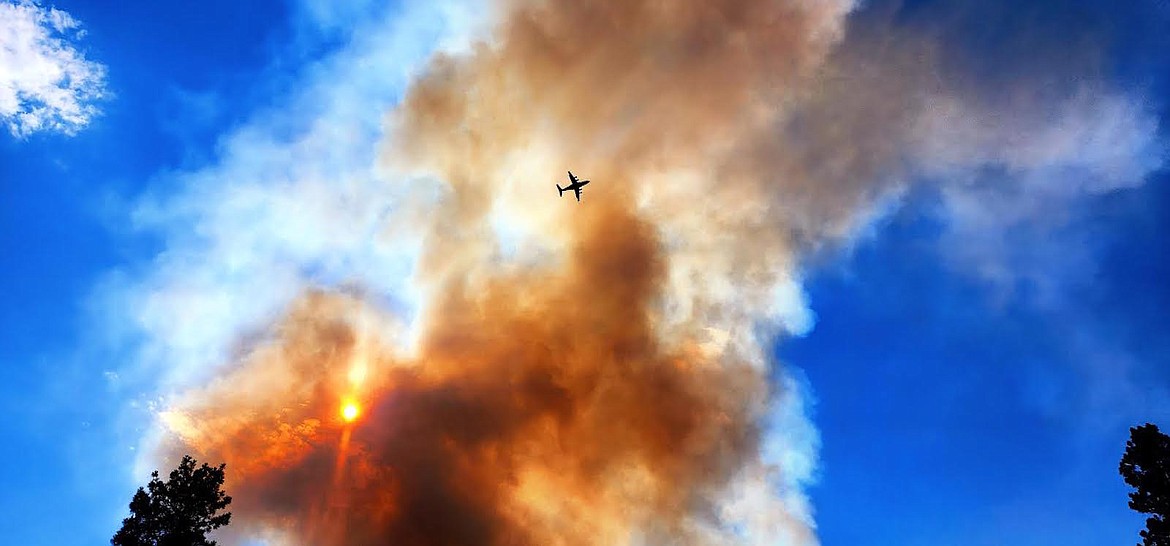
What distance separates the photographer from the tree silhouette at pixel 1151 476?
107 ft

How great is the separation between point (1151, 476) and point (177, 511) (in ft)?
243

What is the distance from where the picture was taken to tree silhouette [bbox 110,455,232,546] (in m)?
33.7

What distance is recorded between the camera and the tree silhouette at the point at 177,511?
1328 inches

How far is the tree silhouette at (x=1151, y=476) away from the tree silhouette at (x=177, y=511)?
231 ft

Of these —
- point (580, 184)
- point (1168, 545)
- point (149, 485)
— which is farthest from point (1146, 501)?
point (149, 485)

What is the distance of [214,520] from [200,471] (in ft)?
13.3

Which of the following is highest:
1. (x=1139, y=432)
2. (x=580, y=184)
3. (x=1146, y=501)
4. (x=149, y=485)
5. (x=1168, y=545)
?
(x=580, y=184)

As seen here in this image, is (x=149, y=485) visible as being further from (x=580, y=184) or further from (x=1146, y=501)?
(x=1146, y=501)

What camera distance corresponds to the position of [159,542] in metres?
33.8

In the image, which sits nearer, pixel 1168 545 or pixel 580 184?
pixel 1168 545

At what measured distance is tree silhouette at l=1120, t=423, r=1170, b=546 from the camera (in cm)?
3259

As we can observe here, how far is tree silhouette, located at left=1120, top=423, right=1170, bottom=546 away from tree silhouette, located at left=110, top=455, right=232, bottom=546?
7048 centimetres

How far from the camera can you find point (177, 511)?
34719 millimetres

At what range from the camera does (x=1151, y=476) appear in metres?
33.8
